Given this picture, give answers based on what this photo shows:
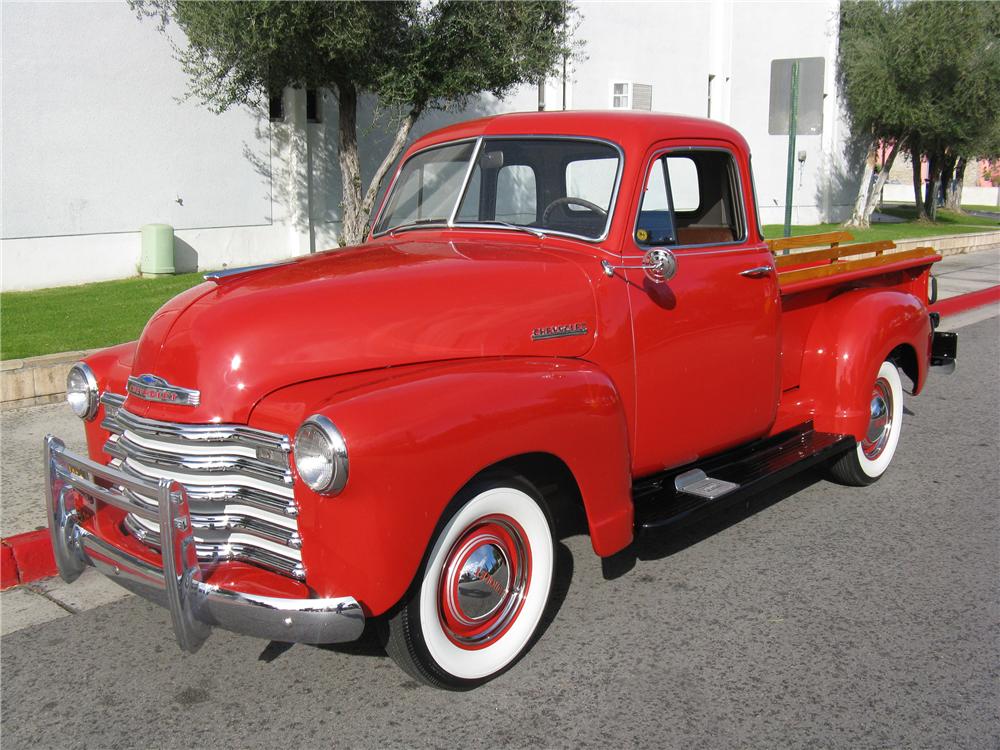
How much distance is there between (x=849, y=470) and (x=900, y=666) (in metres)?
2.12

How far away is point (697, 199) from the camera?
4.89 m

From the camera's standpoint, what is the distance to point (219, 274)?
3688 millimetres

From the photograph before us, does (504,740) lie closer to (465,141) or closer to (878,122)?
(465,141)

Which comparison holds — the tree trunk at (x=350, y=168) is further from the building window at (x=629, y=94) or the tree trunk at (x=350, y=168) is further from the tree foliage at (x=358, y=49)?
the building window at (x=629, y=94)

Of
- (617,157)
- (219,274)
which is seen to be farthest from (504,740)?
(617,157)

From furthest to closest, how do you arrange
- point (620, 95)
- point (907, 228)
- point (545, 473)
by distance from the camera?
point (907, 228)
point (620, 95)
point (545, 473)

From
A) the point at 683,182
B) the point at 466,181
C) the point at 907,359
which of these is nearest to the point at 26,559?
the point at 466,181

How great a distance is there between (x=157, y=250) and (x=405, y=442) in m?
10.7

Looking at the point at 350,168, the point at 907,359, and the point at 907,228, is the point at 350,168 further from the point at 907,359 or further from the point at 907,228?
the point at 907,228

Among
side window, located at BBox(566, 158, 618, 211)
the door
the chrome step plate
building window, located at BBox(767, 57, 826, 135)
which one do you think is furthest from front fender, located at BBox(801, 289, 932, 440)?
building window, located at BBox(767, 57, 826, 135)

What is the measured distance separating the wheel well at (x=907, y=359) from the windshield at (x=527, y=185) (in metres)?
2.55

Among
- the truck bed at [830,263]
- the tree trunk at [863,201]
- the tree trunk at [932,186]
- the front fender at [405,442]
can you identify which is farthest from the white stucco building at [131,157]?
the tree trunk at [932,186]

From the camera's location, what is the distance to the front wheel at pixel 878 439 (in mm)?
5504

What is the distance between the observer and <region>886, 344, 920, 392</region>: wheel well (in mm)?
5793
